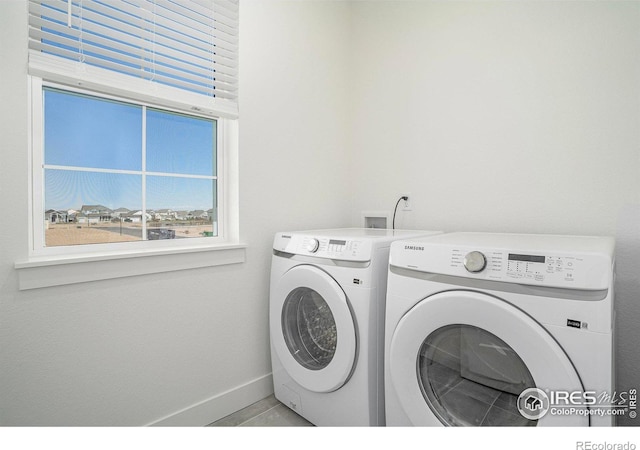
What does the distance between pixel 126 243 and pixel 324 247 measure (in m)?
0.87

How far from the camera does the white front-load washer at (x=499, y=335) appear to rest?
0.88 meters

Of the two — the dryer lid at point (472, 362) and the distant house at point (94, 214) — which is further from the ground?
the distant house at point (94, 214)

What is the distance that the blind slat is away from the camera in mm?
1260

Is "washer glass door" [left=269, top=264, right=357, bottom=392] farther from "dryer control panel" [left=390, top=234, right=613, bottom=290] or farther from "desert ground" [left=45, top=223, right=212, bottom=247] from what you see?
"desert ground" [left=45, top=223, right=212, bottom=247]

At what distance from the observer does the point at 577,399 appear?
887mm

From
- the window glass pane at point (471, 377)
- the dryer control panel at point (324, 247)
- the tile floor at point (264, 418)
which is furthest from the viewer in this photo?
the tile floor at point (264, 418)

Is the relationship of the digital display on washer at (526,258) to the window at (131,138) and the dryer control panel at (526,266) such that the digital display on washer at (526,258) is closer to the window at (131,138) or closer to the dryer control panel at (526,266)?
the dryer control panel at (526,266)

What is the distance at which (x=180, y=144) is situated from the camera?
170cm

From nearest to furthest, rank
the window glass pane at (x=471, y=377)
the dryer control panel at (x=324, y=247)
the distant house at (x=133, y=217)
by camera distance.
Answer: the window glass pane at (x=471, y=377)
the dryer control panel at (x=324, y=247)
the distant house at (x=133, y=217)

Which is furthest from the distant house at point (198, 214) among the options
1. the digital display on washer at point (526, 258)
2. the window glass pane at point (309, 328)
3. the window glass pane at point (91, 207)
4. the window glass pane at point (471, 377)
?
the digital display on washer at point (526, 258)

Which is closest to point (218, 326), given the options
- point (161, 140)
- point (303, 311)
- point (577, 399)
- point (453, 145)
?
point (303, 311)

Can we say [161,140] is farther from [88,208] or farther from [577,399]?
[577,399]

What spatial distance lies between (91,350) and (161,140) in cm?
95

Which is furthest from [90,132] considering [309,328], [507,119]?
[507,119]
